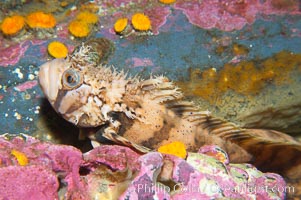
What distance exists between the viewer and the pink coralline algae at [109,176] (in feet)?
6.30

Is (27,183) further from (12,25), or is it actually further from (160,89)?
(12,25)

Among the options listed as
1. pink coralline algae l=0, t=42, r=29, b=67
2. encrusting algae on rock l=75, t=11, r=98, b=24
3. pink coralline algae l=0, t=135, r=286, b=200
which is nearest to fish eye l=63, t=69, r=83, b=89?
pink coralline algae l=0, t=135, r=286, b=200

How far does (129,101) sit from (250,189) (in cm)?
145

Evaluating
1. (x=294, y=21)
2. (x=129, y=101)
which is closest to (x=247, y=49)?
(x=294, y=21)

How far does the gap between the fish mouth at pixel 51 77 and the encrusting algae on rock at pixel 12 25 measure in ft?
3.10

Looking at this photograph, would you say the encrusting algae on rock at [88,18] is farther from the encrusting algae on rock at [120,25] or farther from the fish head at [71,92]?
the fish head at [71,92]

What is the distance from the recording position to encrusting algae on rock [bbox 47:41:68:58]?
3652 millimetres

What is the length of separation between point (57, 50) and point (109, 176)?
1.93 m

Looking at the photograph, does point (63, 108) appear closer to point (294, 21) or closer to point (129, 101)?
point (129, 101)

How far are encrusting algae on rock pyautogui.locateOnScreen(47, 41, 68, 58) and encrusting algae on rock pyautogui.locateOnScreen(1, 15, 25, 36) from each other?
1.32ft

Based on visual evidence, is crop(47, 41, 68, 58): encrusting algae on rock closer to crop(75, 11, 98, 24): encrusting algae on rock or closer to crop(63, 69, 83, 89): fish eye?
crop(75, 11, 98, 24): encrusting algae on rock

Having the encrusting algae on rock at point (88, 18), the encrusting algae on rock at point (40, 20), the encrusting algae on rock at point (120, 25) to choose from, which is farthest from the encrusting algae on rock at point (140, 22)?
the encrusting algae on rock at point (40, 20)

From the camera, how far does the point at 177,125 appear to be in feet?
11.3

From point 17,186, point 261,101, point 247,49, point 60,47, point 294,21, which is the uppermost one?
point 294,21
